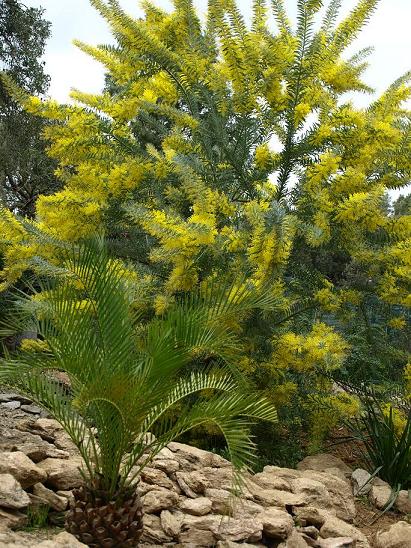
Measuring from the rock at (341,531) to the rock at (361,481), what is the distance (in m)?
1.04

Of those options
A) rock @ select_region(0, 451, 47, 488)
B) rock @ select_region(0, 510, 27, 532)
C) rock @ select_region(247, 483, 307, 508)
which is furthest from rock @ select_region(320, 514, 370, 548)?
rock @ select_region(0, 510, 27, 532)

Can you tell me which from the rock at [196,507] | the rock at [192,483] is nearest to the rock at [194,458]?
the rock at [192,483]

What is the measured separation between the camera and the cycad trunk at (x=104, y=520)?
4.17 meters

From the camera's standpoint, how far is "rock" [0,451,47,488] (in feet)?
14.9

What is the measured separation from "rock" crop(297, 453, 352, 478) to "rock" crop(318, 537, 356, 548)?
70.7 inches

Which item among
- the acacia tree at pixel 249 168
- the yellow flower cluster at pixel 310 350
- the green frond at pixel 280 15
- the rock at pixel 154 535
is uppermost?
the green frond at pixel 280 15

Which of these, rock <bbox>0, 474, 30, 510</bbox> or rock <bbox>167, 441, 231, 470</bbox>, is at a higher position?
rock <bbox>167, 441, 231, 470</bbox>

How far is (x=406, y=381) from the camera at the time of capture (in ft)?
25.9

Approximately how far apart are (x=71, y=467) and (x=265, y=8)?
535 centimetres

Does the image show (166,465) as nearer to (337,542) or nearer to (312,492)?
(312,492)

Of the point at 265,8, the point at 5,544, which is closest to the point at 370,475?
the point at 5,544

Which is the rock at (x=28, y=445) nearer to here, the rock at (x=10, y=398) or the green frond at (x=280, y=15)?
the rock at (x=10, y=398)

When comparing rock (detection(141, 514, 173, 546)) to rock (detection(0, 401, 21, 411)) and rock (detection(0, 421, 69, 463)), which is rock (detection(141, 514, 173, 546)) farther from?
rock (detection(0, 401, 21, 411))

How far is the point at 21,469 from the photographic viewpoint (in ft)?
15.0
